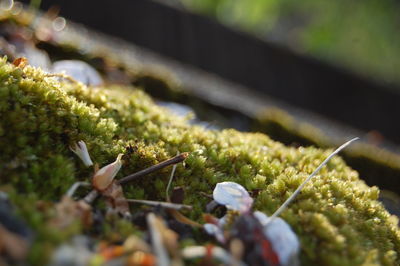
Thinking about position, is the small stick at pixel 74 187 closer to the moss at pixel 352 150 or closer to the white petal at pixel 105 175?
the white petal at pixel 105 175

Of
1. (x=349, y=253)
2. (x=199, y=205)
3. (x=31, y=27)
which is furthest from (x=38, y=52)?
(x=349, y=253)

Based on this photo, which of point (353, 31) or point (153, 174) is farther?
point (353, 31)

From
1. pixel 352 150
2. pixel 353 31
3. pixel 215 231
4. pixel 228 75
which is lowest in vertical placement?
pixel 228 75

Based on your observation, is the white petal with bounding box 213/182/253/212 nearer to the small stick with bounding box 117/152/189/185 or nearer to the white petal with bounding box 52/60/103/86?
the small stick with bounding box 117/152/189/185

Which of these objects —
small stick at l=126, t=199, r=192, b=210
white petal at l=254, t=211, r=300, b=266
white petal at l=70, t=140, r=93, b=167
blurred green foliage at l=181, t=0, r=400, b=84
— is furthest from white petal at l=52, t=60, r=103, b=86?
blurred green foliage at l=181, t=0, r=400, b=84

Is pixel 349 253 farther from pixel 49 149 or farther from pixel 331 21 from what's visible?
pixel 331 21

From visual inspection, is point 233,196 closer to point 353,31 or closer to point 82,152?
point 82,152

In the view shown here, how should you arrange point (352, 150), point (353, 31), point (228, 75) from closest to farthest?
point (352, 150)
point (228, 75)
point (353, 31)

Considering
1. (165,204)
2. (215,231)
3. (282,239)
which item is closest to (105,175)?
(165,204)
